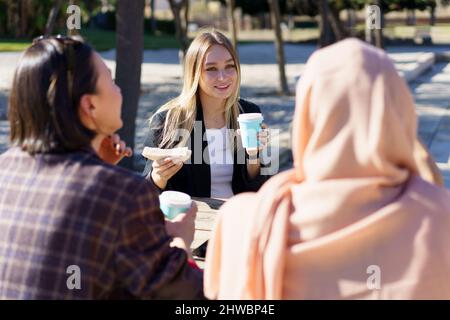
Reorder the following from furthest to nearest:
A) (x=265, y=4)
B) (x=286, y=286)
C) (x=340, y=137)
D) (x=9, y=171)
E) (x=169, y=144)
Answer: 1. (x=265, y=4)
2. (x=169, y=144)
3. (x=9, y=171)
4. (x=286, y=286)
5. (x=340, y=137)

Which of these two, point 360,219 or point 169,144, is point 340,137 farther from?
point 169,144

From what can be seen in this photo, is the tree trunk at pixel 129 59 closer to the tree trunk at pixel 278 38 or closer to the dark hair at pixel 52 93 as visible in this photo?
the dark hair at pixel 52 93

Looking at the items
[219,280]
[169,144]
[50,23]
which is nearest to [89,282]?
[219,280]

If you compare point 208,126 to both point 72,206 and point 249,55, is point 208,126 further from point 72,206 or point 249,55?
point 249,55

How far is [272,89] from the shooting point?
44.8 ft

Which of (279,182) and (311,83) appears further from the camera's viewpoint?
(279,182)

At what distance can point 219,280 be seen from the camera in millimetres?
1987

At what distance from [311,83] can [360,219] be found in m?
0.32

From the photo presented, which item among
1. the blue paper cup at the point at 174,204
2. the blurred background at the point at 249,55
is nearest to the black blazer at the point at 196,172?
the blurred background at the point at 249,55

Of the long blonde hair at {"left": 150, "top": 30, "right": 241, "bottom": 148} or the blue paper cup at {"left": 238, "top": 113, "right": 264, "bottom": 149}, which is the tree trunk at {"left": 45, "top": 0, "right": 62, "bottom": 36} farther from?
the blue paper cup at {"left": 238, "top": 113, "right": 264, "bottom": 149}

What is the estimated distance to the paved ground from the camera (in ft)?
29.5

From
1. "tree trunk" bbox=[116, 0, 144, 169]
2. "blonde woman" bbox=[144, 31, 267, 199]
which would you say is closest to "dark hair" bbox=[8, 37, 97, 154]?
"blonde woman" bbox=[144, 31, 267, 199]

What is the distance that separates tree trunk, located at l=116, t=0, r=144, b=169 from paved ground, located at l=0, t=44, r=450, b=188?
71 cm

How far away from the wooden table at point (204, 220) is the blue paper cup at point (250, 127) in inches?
13.1
